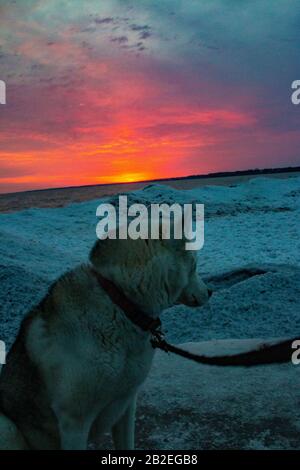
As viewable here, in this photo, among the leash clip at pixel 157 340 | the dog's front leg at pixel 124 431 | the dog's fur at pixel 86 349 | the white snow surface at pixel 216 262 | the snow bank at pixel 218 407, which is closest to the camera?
the dog's fur at pixel 86 349

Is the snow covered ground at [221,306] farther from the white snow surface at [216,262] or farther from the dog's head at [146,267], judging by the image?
the dog's head at [146,267]

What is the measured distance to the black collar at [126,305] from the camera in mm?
2375

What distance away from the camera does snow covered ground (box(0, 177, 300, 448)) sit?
3.68 m

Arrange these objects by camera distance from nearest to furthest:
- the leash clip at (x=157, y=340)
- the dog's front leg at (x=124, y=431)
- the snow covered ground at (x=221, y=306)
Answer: the leash clip at (x=157, y=340) < the dog's front leg at (x=124, y=431) < the snow covered ground at (x=221, y=306)

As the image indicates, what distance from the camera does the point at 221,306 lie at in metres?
8.12

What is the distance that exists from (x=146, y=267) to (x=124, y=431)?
1065mm

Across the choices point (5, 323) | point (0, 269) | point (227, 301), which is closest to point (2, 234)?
point (0, 269)

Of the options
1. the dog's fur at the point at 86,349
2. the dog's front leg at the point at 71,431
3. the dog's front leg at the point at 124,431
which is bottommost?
the dog's front leg at the point at 124,431

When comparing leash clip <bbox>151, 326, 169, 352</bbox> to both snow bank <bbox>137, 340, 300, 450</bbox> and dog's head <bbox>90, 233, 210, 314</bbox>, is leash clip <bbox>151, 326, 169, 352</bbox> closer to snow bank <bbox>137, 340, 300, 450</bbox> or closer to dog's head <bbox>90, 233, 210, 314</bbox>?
dog's head <bbox>90, 233, 210, 314</bbox>

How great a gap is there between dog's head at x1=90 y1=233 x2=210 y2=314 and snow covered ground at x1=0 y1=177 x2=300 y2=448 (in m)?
1.44

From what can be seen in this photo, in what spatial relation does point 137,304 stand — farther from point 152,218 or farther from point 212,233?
point 212,233

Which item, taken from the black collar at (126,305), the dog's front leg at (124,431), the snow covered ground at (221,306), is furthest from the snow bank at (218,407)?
the black collar at (126,305)

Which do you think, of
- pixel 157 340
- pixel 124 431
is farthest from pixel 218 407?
pixel 157 340

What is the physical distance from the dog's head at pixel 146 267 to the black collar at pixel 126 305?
31 mm
